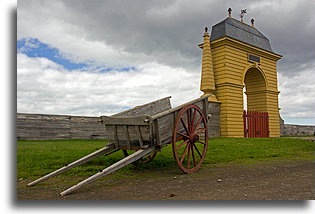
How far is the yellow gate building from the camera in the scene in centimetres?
1617

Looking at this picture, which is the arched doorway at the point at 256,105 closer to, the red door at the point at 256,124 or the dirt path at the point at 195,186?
the red door at the point at 256,124

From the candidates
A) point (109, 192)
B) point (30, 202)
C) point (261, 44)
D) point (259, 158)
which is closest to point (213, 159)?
point (259, 158)

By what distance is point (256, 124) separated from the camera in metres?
18.1

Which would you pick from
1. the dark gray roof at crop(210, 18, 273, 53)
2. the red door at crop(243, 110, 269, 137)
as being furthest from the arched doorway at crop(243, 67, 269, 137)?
the dark gray roof at crop(210, 18, 273, 53)

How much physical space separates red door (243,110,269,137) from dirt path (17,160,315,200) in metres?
11.4

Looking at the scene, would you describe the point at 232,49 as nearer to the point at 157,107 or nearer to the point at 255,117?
the point at 255,117

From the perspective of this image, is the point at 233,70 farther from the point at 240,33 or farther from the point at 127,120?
the point at 127,120

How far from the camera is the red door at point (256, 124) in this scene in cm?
1745

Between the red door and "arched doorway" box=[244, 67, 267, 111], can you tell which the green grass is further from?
"arched doorway" box=[244, 67, 267, 111]

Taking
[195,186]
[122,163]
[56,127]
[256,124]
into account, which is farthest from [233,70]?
[122,163]

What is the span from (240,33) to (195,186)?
1573 centimetres

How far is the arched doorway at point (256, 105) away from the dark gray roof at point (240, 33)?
2114mm

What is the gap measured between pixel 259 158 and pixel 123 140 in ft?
15.7

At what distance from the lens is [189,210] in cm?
339
